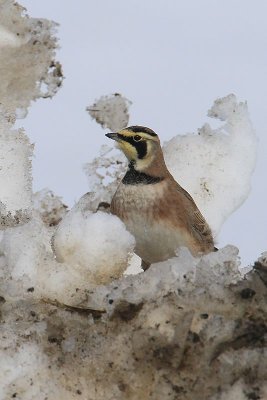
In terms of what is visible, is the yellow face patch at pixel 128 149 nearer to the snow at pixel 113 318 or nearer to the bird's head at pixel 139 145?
the bird's head at pixel 139 145

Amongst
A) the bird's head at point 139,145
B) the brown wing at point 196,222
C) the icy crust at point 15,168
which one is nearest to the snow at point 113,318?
the icy crust at point 15,168

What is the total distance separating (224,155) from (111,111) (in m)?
0.78

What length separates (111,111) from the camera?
6.41 meters

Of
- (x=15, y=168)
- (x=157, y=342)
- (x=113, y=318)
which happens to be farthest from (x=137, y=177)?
(x=157, y=342)

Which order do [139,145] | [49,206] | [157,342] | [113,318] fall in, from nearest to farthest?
1. [157,342]
2. [113,318]
3. [49,206]
4. [139,145]

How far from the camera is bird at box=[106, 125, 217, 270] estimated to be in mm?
6414

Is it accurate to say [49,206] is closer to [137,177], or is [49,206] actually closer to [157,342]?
[137,177]

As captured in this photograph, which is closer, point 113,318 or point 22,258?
point 113,318

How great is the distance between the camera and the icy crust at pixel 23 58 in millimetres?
6402

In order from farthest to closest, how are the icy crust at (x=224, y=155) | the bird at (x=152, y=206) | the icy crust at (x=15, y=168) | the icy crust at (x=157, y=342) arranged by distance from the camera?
the icy crust at (x=224, y=155) < the bird at (x=152, y=206) < the icy crust at (x=15, y=168) < the icy crust at (x=157, y=342)

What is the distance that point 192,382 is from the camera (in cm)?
352

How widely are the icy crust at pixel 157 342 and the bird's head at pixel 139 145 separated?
8.54 ft

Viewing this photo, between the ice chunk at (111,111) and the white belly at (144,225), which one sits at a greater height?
the ice chunk at (111,111)

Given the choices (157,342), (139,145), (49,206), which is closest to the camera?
(157,342)
